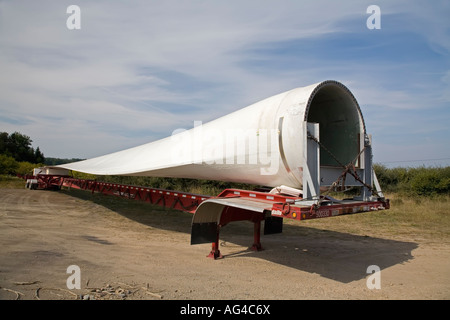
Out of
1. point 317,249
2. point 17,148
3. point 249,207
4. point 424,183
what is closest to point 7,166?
point 17,148

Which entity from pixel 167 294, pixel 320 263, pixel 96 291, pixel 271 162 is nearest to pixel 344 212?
pixel 271 162

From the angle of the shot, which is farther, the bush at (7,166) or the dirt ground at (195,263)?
the bush at (7,166)

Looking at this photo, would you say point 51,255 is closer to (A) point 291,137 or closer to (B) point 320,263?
(A) point 291,137

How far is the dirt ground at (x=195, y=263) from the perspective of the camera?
4.60m

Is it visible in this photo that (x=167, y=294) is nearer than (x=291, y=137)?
Yes

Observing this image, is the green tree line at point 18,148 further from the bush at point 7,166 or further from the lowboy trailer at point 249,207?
the lowboy trailer at point 249,207

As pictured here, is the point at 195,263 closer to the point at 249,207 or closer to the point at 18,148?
the point at 249,207

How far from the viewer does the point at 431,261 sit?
6.81 m

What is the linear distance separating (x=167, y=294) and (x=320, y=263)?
3.47 meters

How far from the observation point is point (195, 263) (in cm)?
615

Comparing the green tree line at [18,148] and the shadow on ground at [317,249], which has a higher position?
the green tree line at [18,148]

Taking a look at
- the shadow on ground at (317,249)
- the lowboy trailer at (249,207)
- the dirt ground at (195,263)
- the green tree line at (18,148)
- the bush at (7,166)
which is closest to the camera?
the dirt ground at (195,263)

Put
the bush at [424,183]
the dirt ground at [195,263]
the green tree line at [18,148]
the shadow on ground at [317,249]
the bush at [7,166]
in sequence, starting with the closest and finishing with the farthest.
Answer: the dirt ground at [195,263]
the shadow on ground at [317,249]
the bush at [424,183]
the bush at [7,166]
the green tree line at [18,148]

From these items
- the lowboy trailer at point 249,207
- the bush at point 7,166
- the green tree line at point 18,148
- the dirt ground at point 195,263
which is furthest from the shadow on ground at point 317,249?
the green tree line at point 18,148
